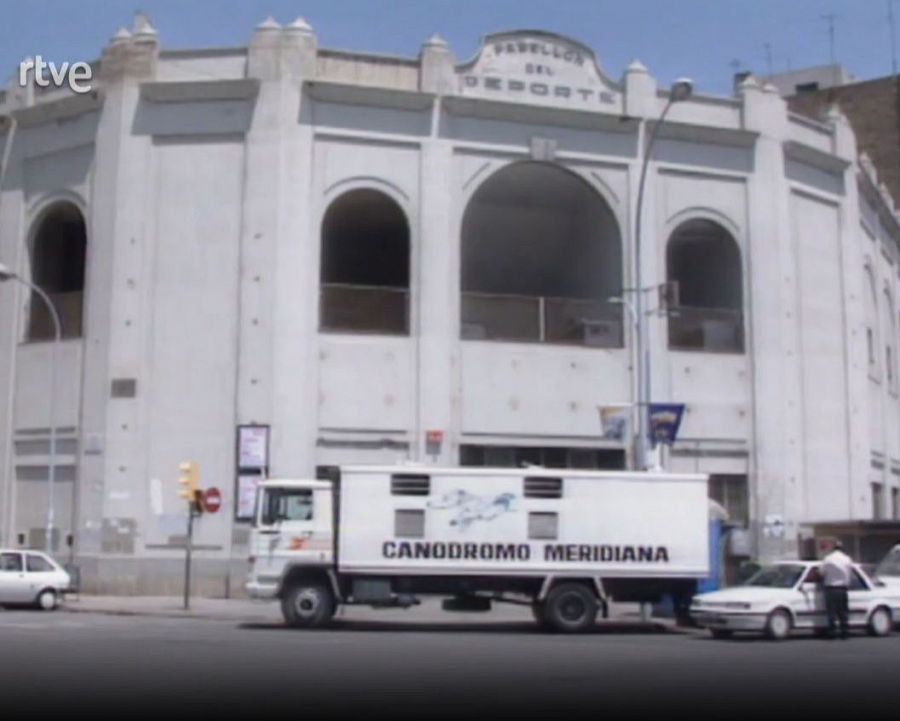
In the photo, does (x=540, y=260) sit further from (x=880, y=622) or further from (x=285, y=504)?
(x=880, y=622)

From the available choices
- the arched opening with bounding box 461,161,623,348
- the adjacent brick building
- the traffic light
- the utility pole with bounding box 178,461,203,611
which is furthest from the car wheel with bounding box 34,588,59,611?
the adjacent brick building

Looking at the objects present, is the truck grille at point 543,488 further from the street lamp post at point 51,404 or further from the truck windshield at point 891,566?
the street lamp post at point 51,404

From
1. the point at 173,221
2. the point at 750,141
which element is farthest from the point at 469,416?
the point at 750,141

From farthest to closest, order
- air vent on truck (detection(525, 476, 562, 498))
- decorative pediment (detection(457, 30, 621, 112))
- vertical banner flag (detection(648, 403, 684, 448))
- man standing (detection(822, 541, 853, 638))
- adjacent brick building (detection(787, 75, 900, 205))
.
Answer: adjacent brick building (detection(787, 75, 900, 205)), decorative pediment (detection(457, 30, 621, 112)), vertical banner flag (detection(648, 403, 684, 448)), air vent on truck (detection(525, 476, 562, 498)), man standing (detection(822, 541, 853, 638))

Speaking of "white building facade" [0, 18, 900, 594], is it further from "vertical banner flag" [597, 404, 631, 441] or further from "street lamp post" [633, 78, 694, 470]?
"vertical banner flag" [597, 404, 631, 441]

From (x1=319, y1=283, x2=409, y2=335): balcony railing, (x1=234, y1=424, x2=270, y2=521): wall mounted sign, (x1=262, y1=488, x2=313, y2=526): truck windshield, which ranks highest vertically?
(x1=319, y1=283, x2=409, y2=335): balcony railing

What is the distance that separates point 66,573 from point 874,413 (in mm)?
26331

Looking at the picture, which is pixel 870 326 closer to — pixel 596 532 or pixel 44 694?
pixel 596 532

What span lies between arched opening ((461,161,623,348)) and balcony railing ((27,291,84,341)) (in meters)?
10.3

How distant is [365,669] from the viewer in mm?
15734

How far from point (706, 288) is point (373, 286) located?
1040cm

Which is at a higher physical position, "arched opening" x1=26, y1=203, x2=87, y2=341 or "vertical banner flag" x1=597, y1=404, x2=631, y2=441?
"arched opening" x1=26, y1=203, x2=87, y2=341

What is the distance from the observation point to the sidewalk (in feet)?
87.9

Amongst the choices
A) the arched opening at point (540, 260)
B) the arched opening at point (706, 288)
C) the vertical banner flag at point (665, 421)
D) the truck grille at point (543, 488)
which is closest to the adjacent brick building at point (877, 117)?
the arched opening at point (706, 288)
